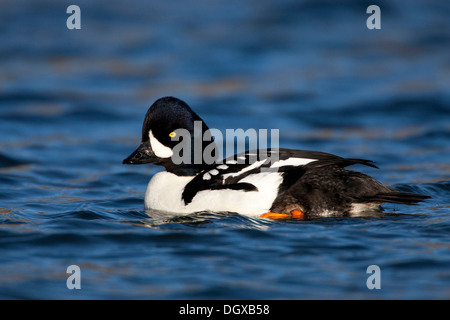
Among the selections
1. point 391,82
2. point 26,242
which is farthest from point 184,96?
point 26,242

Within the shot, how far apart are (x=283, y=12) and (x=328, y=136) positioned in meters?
6.04

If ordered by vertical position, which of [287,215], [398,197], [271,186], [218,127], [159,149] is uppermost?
[218,127]

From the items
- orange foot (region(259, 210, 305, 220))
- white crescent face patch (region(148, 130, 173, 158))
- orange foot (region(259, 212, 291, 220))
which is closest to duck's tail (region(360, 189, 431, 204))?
orange foot (region(259, 210, 305, 220))

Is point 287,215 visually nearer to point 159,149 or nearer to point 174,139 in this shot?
point 174,139

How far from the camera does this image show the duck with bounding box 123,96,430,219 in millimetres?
6969

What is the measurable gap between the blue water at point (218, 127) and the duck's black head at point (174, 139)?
62cm

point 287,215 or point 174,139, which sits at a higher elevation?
point 174,139

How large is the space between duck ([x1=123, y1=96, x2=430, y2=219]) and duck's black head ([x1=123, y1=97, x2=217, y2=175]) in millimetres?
10

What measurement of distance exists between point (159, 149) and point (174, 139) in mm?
202

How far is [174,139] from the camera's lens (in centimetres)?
758

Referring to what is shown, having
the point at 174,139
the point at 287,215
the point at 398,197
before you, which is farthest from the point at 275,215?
the point at 174,139

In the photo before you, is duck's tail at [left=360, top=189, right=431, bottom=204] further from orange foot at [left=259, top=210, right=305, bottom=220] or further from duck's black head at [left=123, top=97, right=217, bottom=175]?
duck's black head at [left=123, top=97, right=217, bottom=175]

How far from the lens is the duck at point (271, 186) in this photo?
6969mm
